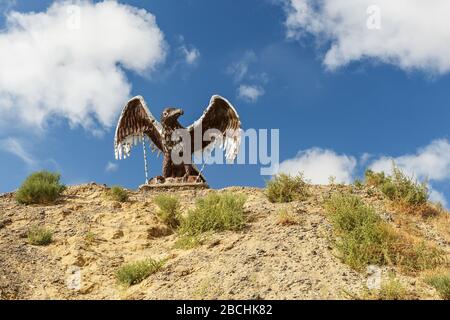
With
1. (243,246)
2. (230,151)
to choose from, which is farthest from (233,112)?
(243,246)

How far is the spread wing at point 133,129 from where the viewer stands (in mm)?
18406

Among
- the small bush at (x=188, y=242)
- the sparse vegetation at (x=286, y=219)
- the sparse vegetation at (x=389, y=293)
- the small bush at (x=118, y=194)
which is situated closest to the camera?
the sparse vegetation at (x=389, y=293)

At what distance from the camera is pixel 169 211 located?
13492mm

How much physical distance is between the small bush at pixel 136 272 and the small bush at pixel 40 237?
8.96 ft

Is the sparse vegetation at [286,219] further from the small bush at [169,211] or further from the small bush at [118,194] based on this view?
the small bush at [118,194]

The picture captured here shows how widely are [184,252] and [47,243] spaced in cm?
328

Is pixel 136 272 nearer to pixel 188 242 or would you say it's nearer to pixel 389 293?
pixel 188 242

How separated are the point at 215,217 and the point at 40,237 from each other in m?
3.75

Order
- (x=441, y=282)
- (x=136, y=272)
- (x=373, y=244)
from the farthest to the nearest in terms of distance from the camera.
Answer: (x=373, y=244), (x=136, y=272), (x=441, y=282)

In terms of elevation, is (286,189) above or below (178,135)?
below

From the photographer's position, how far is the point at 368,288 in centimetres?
882

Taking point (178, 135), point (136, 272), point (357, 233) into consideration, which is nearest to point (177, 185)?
point (178, 135)

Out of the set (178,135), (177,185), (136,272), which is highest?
(178,135)

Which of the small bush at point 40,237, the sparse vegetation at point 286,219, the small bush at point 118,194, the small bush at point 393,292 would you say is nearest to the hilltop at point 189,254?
the sparse vegetation at point 286,219
